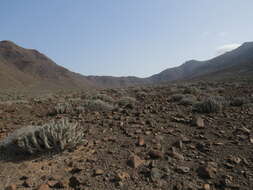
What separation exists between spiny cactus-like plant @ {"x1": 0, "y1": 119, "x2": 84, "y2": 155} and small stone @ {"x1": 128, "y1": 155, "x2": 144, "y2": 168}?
103 centimetres

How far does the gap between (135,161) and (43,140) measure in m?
1.52

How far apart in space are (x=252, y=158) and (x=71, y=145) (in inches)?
107

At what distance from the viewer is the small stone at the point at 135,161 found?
263 centimetres

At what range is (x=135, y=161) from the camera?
2684mm

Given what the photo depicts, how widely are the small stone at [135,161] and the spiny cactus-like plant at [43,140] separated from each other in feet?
3.37

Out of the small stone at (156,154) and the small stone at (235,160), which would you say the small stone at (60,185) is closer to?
the small stone at (156,154)

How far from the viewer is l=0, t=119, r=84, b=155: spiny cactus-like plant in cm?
305

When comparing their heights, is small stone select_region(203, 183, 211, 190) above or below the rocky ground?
below

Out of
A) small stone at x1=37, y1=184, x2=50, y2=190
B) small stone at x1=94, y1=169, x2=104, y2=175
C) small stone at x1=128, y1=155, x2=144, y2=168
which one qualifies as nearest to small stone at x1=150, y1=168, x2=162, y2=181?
small stone at x1=128, y1=155, x2=144, y2=168

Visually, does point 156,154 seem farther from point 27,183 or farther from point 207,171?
point 27,183

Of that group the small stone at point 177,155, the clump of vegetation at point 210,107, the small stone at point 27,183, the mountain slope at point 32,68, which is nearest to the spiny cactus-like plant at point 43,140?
the small stone at point 27,183

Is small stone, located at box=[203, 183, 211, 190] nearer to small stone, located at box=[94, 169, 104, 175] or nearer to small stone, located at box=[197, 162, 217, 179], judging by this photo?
small stone, located at box=[197, 162, 217, 179]

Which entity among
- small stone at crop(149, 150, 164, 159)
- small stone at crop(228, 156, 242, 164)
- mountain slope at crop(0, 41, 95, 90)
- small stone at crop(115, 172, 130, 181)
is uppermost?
mountain slope at crop(0, 41, 95, 90)

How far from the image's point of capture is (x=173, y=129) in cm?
393
